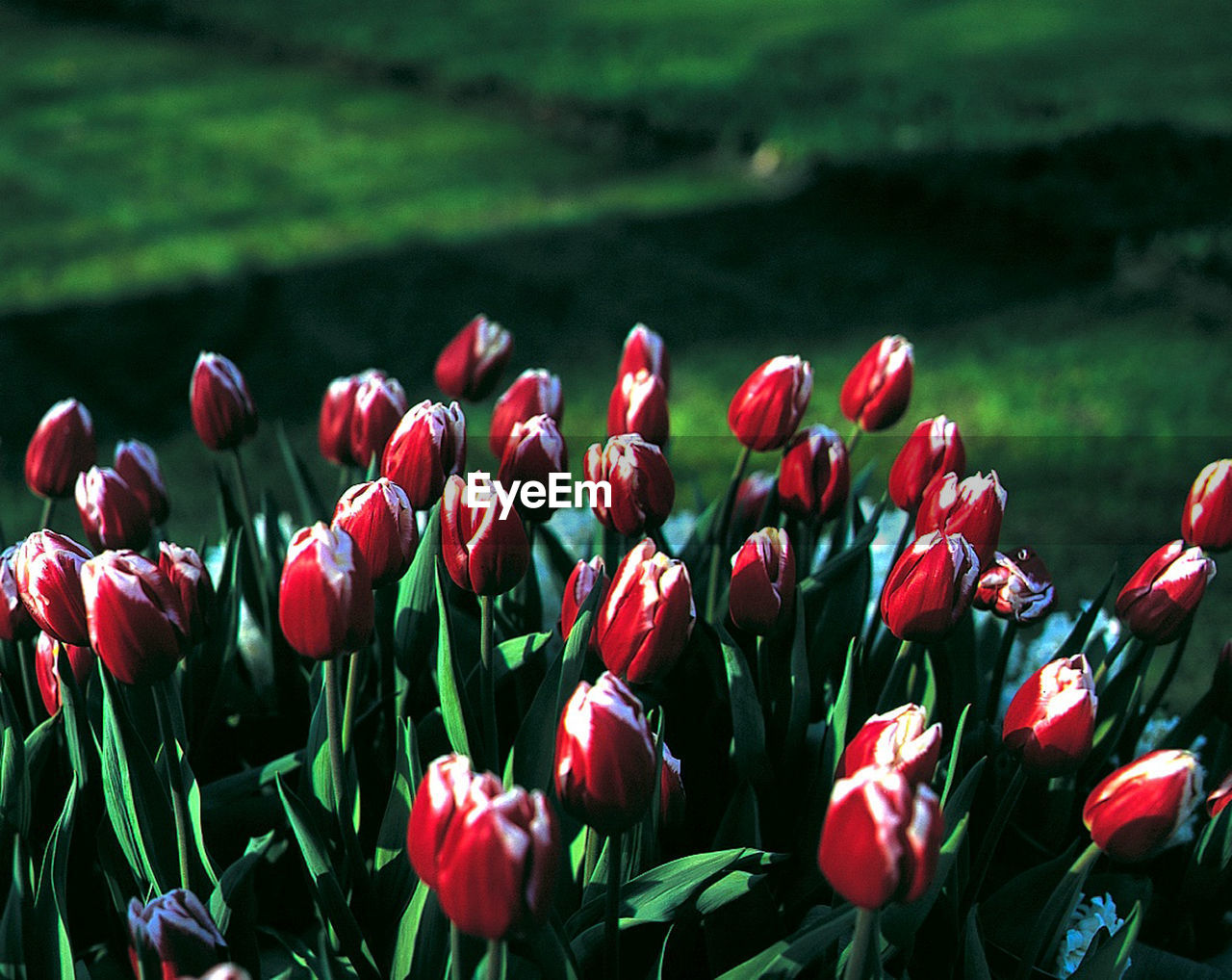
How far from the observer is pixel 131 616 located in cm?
93

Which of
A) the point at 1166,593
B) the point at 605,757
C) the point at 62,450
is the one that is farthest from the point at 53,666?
the point at 1166,593

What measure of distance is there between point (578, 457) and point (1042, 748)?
295cm

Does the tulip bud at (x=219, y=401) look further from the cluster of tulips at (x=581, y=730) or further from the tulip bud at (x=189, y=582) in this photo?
the tulip bud at (x=189, y=582)

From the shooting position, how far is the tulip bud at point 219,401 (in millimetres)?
1375

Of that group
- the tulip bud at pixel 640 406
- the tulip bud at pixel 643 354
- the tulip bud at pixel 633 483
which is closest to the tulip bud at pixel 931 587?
the tulip bud at pixel 633 483

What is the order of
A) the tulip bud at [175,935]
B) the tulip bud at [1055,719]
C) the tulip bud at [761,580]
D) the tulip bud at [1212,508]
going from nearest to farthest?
1. the tulip bud at [175,935]
2. the tulip bud at [1055,719]
3. the tulip bud at [761,580]
4. the tulip bud at [1212,508]

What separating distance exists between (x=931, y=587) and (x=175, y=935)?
0.59 meters

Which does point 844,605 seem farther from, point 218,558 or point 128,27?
point 128,27

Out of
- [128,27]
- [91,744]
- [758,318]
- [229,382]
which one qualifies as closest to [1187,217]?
[758,318]

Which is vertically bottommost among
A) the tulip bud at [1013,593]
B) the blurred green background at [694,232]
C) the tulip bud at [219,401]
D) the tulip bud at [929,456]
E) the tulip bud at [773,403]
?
the blurred green background at [694,232]

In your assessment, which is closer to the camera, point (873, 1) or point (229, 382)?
point (229, 382)

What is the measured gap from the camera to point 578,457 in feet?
12.8

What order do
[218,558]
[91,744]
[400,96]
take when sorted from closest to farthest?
[91,744] < [218,558] < [400,96]

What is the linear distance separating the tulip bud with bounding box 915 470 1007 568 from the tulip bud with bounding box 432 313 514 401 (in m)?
0.54
